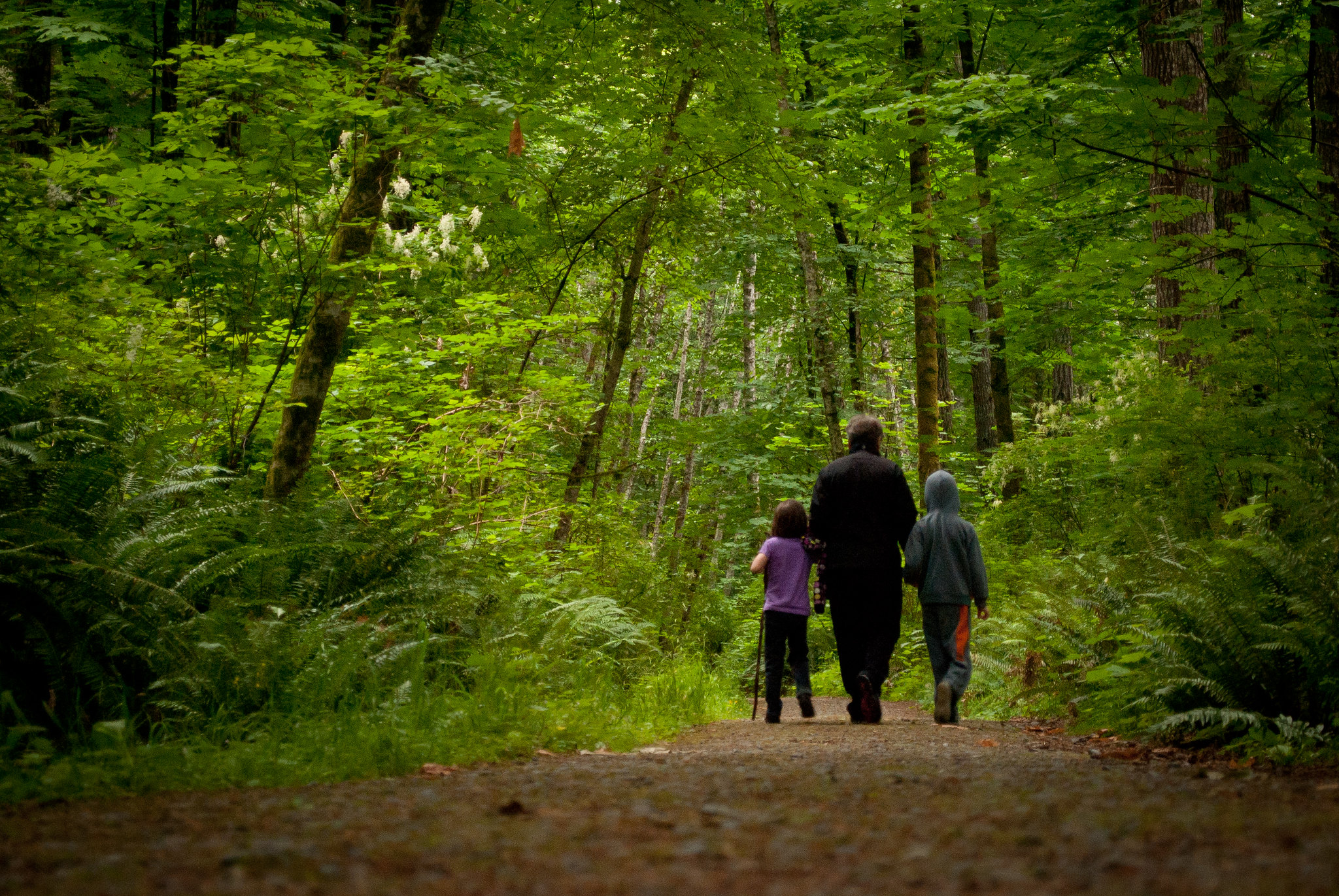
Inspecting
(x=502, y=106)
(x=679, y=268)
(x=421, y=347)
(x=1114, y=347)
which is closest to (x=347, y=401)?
(x=421, y=347)

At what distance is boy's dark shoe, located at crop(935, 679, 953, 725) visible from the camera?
25.5 ft

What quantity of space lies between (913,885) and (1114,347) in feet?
72.7

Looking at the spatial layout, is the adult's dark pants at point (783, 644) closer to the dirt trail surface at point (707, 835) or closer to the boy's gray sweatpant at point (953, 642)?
the boy's gray sweatpant at point (953, 642)

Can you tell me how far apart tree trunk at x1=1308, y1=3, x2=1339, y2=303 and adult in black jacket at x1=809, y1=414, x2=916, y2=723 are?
3789 millimetres

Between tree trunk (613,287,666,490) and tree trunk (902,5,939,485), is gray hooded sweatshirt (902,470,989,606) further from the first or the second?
tree trunk (902,5,939,485)

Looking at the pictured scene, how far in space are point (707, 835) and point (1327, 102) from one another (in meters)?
8.29

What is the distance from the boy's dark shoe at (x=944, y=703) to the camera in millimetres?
7758

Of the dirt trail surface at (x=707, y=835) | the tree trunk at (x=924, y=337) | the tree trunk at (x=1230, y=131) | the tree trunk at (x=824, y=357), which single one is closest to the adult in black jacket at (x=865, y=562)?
the tree trunk at (x=1230, y=131)

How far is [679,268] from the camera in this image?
55.3 feet

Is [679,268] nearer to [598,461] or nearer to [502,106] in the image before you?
[598,461]

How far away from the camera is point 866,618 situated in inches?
315

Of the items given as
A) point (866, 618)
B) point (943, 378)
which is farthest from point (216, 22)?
point (943, 378)

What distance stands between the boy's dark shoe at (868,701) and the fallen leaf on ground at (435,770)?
424cm

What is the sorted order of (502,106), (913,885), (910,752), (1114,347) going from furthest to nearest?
(1114,347) < (502,106) < (910,752) < (913,885)
